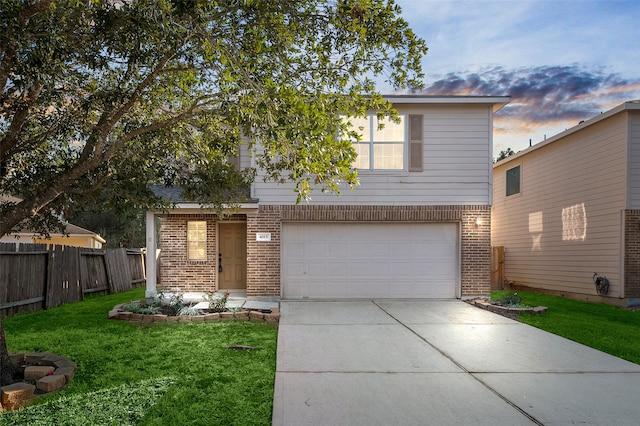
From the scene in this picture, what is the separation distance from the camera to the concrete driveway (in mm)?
4414

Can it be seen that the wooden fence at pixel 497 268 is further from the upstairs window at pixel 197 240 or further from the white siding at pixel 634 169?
the upstairs window at pixel 197 240

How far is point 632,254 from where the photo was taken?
40.8 feet

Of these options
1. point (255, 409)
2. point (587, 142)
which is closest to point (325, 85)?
point (255, 409)

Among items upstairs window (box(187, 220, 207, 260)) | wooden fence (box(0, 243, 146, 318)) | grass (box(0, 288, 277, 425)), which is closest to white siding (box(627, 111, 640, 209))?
grass (box(0, 288, 277, 425))

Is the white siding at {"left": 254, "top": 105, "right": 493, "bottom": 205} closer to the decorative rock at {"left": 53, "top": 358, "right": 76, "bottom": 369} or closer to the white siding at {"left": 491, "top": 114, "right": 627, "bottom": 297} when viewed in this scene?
the white siding at {"left": 491, "top": 114, "right": 627, "bottom": 297}

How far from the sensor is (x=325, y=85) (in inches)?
252

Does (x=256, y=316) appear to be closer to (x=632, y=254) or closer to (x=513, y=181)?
(x=632, y=254)

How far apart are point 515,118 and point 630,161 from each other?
861 cm

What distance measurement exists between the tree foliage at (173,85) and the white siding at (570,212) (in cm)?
952

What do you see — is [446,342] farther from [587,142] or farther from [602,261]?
[587,142]

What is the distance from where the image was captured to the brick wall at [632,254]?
1241 cm

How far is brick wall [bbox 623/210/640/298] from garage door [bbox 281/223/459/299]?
4.38 metres

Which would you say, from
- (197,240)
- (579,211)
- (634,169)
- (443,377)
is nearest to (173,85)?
(443,377)

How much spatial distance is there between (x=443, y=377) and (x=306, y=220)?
24.2 ft
